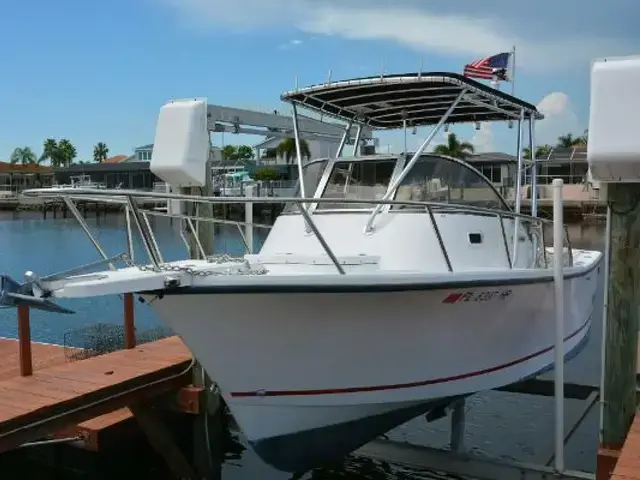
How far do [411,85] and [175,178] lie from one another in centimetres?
277

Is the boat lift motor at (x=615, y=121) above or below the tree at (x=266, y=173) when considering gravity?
below

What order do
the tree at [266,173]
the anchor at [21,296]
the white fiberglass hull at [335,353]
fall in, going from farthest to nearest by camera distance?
the tree at [266,173] < the white fiberglass hull at [335,353] < the anchor at [21,296]

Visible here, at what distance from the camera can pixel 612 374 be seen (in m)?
6.47

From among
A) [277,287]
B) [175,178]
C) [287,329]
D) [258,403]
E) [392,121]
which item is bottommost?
[258,403]

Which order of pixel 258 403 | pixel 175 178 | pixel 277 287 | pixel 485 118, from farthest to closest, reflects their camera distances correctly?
pixel 485 118 → pixel 175 178 → pixel 258 403 → pixel 277 287

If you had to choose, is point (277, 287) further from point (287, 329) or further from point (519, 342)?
point (519, 342)

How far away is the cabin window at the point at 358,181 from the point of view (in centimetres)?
763

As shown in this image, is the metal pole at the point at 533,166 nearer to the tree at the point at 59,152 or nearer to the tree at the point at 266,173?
the tree at the point at 266,173

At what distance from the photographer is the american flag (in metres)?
8.73

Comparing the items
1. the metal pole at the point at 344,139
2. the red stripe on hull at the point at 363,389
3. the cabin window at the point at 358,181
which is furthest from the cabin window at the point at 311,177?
the red stripe on hull at the point at 363,389

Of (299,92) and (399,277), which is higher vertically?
(299,92)

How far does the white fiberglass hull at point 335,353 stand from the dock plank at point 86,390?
5.05 ft

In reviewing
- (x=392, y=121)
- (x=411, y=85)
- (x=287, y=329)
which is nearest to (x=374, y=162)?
(x=411, y=85)

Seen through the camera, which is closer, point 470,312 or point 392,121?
point 470,312
